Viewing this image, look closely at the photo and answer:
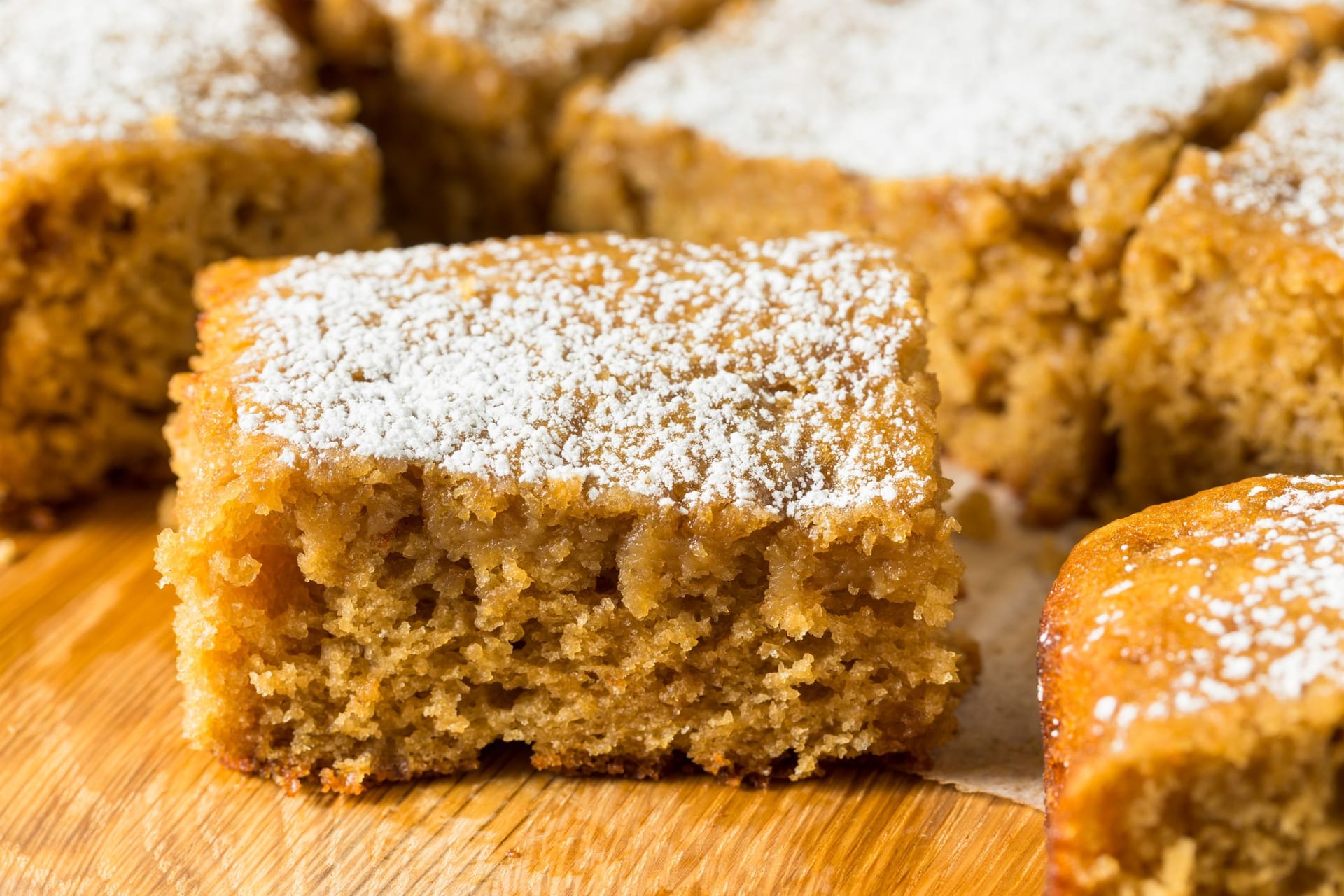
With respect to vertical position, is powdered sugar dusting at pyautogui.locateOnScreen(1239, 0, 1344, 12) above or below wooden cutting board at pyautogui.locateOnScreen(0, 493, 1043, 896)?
above

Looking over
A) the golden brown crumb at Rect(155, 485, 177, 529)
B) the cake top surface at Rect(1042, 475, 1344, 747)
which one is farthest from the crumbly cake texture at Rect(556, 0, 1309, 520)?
the golden brown crumb at Rect(155, 485, 177, 529)

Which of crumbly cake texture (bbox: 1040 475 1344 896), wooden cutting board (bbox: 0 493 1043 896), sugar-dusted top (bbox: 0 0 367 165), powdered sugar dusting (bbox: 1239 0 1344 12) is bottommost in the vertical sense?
wooden cutting board (bbox: 0 493 1043 896)

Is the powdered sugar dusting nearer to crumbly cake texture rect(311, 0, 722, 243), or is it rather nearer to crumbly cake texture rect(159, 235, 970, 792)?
crumbly cake texture rect(311, 0, 722, 243)

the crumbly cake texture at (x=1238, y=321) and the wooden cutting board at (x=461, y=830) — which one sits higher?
the crumbly cake texture at (x=1238, y=321)

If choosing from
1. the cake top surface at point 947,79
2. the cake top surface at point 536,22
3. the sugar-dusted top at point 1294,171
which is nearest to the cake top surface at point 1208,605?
the sugar-dusted top at point 1294,171

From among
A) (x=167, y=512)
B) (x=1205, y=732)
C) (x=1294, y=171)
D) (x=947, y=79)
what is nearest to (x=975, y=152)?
(x=947, y=79)

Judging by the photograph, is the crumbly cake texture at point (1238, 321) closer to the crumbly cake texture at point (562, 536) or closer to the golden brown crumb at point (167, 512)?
the crumbly cake texture at point (562, 536)

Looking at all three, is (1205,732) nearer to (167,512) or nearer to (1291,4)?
(167,512)
